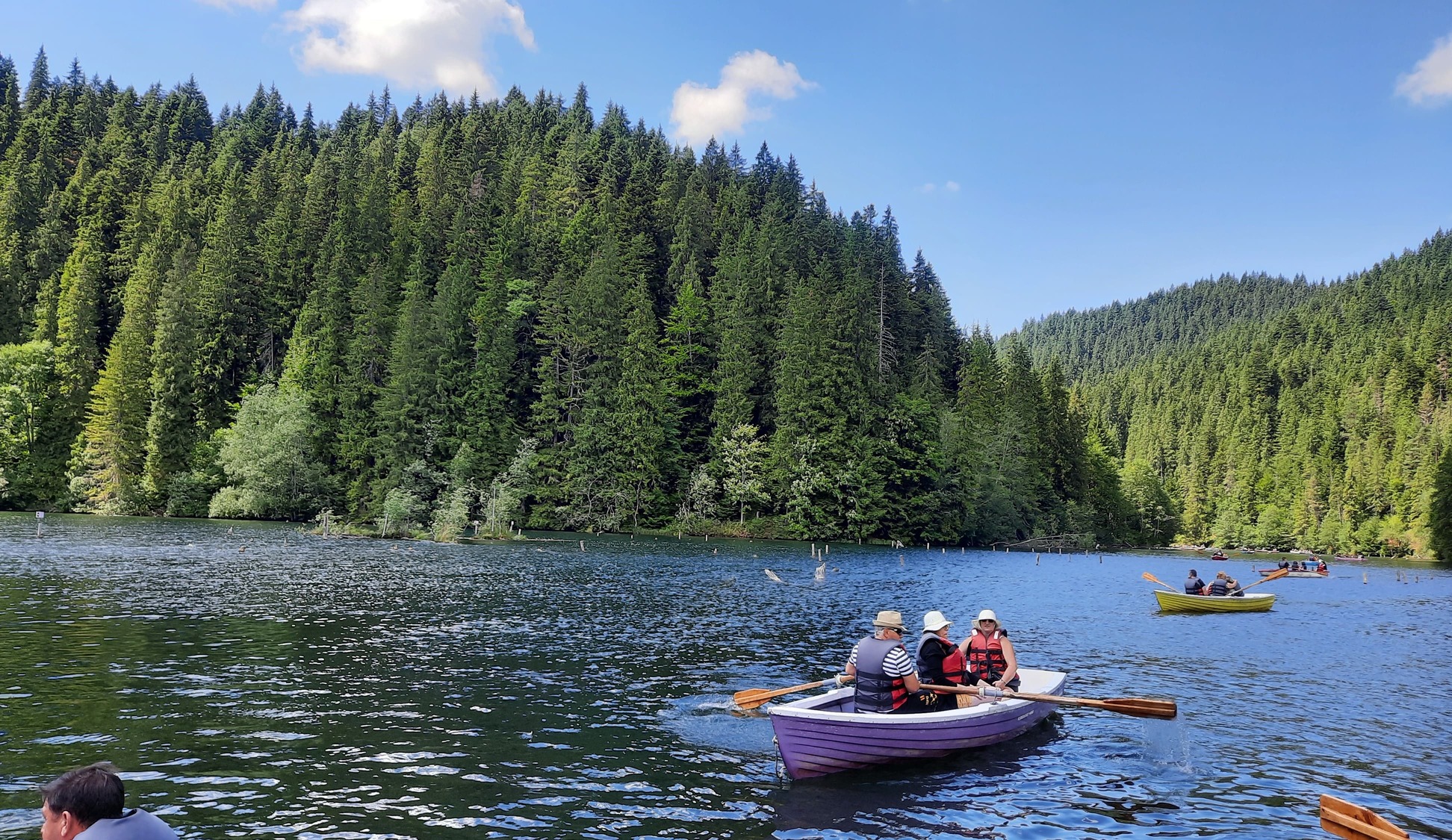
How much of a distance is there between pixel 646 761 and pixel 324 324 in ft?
297

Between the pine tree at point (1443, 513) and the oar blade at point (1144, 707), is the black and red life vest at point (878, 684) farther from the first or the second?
the pine tree at point (1443, 513)

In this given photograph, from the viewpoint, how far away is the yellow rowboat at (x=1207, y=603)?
127 ft

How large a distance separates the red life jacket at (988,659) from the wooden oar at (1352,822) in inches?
231

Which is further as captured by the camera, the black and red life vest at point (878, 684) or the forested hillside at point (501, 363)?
the forested hillside at point (501, 363)

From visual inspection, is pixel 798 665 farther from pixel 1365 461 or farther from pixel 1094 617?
pixel 1365 461

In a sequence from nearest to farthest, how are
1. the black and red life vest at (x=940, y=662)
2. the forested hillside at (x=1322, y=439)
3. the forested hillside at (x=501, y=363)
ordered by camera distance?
the black and red life vest at (x=940, y=662)
the forested hillside at (x=501, y=363)
the forested hillside at (x=1322, y=439)

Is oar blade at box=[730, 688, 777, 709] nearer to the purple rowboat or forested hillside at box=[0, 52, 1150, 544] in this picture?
the purple rowboat

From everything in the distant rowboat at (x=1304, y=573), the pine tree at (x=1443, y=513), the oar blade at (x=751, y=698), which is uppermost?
the pine tree at (x=1443, y=513)

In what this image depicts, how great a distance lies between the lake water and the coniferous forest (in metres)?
37.8

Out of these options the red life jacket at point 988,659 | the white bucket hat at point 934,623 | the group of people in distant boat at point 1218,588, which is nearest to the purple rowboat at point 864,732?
the red life jacket at point 988,659

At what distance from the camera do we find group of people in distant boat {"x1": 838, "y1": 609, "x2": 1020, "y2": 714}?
14352mm

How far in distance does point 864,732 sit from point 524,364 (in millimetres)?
85984

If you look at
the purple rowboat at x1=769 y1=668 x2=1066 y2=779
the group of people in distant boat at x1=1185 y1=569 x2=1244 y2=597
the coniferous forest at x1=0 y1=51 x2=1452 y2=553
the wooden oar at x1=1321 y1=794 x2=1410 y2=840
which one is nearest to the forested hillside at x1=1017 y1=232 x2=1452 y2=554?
the coniferous forest at x1=0 y1=51 x2=1452 y2=553

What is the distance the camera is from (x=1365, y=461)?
125 meters
